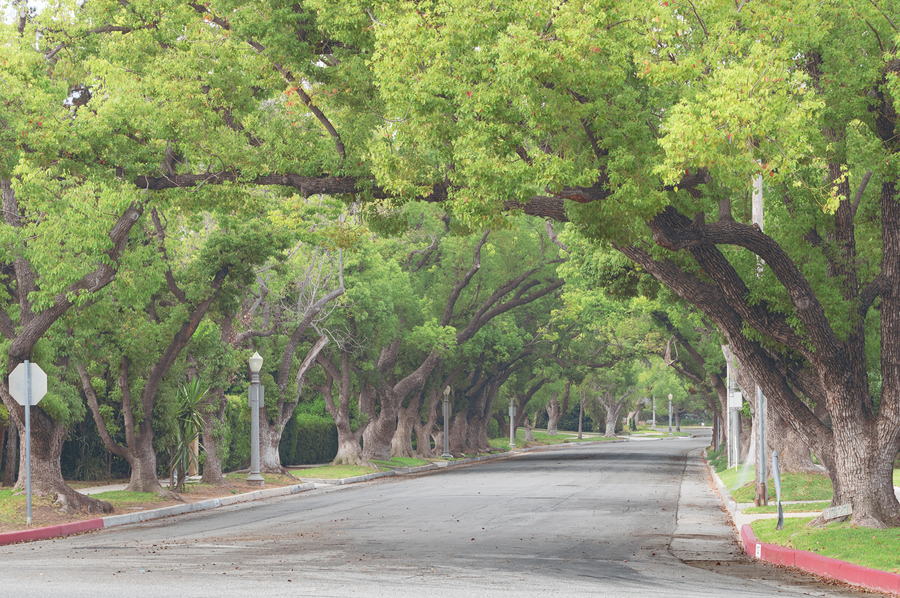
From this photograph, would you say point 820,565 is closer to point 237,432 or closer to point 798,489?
point 798,489

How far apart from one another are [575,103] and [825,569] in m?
6.41

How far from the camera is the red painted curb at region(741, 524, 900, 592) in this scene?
379 inches

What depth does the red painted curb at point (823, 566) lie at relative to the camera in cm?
962

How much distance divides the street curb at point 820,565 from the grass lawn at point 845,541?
17cm

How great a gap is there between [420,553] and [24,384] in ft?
28.4

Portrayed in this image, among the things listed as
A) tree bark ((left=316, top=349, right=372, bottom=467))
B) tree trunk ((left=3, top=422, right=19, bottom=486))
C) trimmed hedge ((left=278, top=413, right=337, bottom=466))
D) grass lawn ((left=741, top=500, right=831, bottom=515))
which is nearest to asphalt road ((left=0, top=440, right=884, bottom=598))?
grass lawn ((left=741, top=500, right=831, bottom=515))

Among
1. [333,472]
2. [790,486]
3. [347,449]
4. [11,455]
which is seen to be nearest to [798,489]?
[790,486]

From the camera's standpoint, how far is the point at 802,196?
559 inches

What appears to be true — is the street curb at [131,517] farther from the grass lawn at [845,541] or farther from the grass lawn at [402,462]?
the grass lawn at [845,541]

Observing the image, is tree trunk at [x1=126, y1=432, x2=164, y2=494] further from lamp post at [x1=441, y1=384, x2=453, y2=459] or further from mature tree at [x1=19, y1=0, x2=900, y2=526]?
lamp post at [x1=441, y1=384, x2=453, y2=459]

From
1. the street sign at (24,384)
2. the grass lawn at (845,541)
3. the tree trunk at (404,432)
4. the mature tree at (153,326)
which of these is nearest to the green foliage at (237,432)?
the mature tree at (153,326)

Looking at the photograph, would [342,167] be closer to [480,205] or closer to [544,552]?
[480,205]

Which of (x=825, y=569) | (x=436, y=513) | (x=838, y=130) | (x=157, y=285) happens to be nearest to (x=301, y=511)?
(x=436, y=513)

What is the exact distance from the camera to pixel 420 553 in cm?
1234
